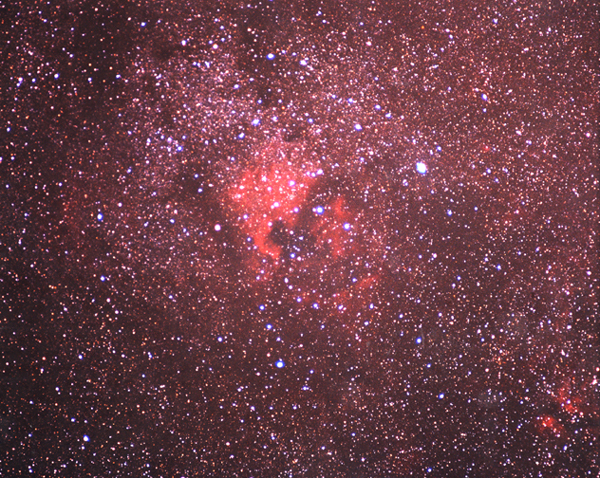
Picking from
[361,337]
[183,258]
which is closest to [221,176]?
[183,258]

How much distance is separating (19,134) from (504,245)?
1.36ft

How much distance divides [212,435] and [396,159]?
276mm

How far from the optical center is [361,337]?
1.36 ft

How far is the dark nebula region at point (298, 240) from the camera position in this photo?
1.33 ft

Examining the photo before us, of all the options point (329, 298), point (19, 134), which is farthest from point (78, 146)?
point (329, 298)

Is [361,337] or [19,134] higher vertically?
[19,134]

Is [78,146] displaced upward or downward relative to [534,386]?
upward

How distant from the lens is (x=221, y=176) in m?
0.40

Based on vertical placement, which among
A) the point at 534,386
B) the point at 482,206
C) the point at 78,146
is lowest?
the point at 534,386

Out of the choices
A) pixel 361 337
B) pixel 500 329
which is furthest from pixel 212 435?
pixel 500 329

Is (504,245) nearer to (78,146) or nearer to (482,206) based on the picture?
(482,206)

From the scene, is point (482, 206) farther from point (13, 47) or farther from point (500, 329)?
point (13, 47)

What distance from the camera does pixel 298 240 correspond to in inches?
16.0

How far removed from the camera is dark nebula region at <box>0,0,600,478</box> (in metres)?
0.41
